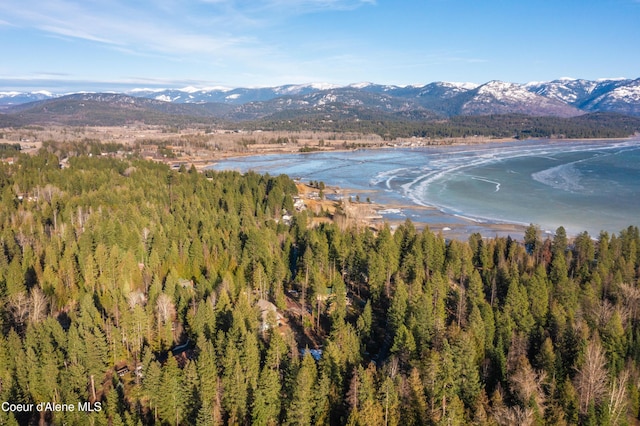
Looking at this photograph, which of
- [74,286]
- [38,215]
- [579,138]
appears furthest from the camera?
[579,138]

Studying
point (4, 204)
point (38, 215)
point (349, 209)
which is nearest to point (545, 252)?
point (349, 209)

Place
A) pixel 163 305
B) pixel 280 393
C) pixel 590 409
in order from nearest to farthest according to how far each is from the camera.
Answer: pixel 590 409 → pixel 280 393 → pixel 163 305

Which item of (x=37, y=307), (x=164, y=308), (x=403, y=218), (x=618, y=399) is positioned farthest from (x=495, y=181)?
(x=37, y=307)

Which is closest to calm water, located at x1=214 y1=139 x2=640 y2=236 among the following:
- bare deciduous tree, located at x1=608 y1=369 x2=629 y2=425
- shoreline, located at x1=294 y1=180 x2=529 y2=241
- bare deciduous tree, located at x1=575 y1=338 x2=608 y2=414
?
shoreline, located at x1=294 y1=180 x2=529 y2=241

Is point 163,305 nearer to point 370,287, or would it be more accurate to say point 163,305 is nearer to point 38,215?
point 370,287

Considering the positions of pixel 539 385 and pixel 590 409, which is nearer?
pixel 590 409

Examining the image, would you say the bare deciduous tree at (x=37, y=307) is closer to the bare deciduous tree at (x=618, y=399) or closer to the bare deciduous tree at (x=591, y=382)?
the bare deciduous tree at (x=591, y=382)
